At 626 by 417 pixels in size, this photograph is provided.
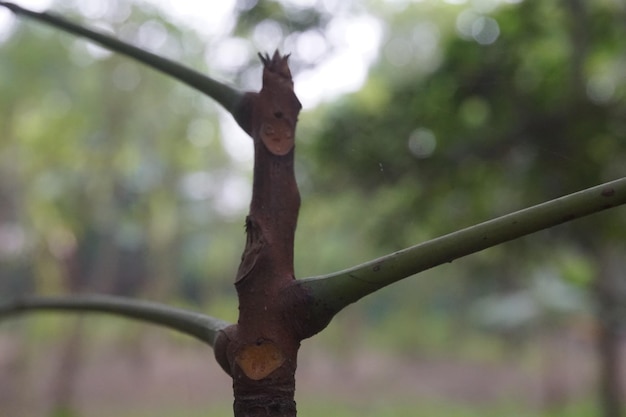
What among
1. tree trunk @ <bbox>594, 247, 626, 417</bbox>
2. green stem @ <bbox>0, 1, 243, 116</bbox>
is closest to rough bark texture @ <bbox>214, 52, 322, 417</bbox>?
green stem @ <bbox>0, 1, 243, 116</bbox>

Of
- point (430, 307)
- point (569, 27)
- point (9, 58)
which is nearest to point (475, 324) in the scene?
point (430, 307)

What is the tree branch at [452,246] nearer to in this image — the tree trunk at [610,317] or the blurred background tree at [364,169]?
the blurred background tree at [364,169]

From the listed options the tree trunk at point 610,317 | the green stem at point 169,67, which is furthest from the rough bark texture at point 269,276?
the tree trunk at point 610,317

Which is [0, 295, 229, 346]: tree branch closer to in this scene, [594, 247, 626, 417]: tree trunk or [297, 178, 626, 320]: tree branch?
[297, 178, 626, 320]: tree branch

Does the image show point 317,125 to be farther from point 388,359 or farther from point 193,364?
point 388,359

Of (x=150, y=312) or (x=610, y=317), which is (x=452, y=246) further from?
(x=610, y=317)

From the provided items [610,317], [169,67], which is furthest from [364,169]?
[610,317]
